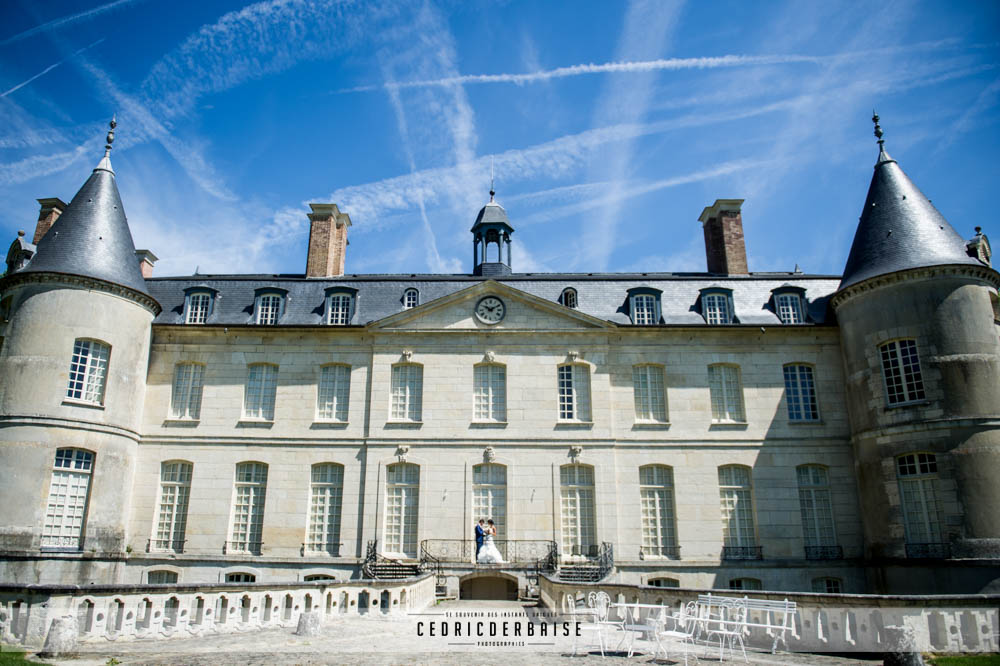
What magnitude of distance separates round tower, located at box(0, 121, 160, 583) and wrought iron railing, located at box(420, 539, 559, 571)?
8.03 m

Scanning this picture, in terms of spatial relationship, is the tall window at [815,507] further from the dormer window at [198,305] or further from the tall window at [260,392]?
the dormer window at [198,305]

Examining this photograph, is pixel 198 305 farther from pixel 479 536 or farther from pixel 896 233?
pixel 896 233

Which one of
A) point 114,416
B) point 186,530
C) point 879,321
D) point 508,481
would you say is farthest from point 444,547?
point 879,321

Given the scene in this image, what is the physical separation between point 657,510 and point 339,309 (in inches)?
422

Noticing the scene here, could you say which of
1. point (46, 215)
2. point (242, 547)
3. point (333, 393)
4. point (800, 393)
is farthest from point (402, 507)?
point (46, 215)

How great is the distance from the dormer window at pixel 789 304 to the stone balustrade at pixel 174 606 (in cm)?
1366

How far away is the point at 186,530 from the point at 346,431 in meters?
4.92

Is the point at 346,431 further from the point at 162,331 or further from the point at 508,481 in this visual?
the point at 162,331

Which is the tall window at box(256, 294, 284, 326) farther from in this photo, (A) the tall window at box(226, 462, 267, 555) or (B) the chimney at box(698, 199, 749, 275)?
(B) the chimney at box(698, 199, 749, 275)

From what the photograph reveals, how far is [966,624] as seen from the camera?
9117 mm

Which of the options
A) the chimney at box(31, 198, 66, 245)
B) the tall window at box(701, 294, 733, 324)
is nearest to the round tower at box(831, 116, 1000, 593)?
the tall window at box(701, 294, 733, 324)

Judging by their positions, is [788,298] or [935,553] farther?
[788,298]

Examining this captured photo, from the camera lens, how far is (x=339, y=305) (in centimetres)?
2112

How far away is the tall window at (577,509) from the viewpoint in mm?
18781
